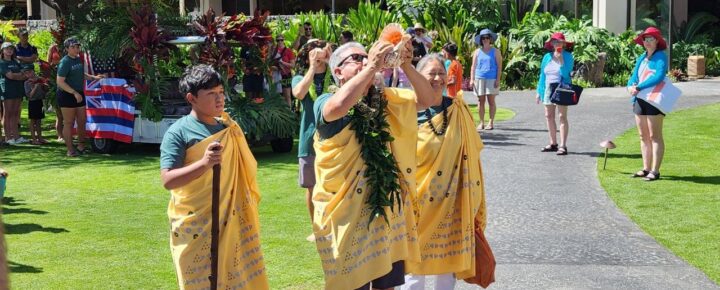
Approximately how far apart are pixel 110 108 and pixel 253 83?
215 cm

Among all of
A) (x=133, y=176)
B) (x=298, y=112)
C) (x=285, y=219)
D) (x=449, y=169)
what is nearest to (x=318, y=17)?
(x=298, y=112)

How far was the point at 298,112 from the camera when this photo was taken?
15.2 m

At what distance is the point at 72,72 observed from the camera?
14492mm

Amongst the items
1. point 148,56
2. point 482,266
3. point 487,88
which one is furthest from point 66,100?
point 482,266

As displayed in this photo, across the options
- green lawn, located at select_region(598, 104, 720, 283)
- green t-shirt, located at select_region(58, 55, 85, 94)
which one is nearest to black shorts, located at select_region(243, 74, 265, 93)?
green t-shirt, located at select_region(58, 55, 85, 94)

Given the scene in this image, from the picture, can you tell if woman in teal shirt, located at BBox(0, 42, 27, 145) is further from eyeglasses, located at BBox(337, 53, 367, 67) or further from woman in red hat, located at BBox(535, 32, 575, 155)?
eyeglasses, located at BBox(337, 53, 367, 67)

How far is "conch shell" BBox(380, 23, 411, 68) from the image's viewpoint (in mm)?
5016

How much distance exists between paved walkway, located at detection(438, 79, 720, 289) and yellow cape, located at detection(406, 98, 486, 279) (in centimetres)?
109

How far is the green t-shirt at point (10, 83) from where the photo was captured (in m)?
15.9

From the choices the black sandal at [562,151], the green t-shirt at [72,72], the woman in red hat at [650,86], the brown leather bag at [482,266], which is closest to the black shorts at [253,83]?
the green t-shirt at [72,72]

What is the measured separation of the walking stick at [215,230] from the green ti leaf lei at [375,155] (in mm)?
764

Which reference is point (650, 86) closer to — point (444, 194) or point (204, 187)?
point (444, 194)

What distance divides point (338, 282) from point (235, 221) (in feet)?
2.13

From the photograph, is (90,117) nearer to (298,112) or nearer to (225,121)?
(298,112)
